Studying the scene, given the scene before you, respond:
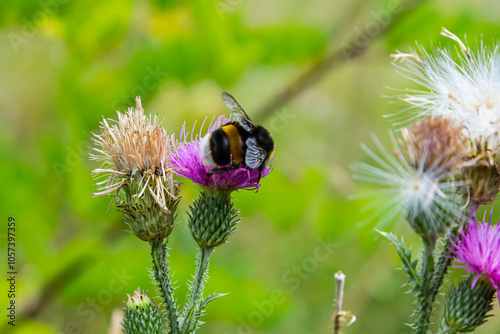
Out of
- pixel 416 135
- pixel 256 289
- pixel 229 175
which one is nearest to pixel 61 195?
pixel 256 289

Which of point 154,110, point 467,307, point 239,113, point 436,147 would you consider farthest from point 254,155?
point 154,110

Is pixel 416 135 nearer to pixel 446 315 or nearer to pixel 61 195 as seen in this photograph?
pixel 446 315

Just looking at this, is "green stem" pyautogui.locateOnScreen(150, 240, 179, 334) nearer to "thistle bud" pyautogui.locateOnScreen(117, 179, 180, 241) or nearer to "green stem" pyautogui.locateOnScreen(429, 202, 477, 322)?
"thistle bud" pyautogui.locateOnScreen(117, 179, 180, 241)

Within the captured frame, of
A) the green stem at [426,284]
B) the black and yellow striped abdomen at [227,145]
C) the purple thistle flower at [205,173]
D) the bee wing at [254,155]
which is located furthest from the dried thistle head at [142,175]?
the green stem at [426,284]

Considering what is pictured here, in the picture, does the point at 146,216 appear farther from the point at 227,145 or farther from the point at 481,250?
the point at 481,250

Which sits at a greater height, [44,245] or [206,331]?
[206,331]

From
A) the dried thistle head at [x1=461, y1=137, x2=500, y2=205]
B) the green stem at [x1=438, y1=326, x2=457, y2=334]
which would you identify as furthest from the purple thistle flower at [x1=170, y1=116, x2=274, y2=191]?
the green stem at [x1=438, y1=326, x2=457, y2=334]
